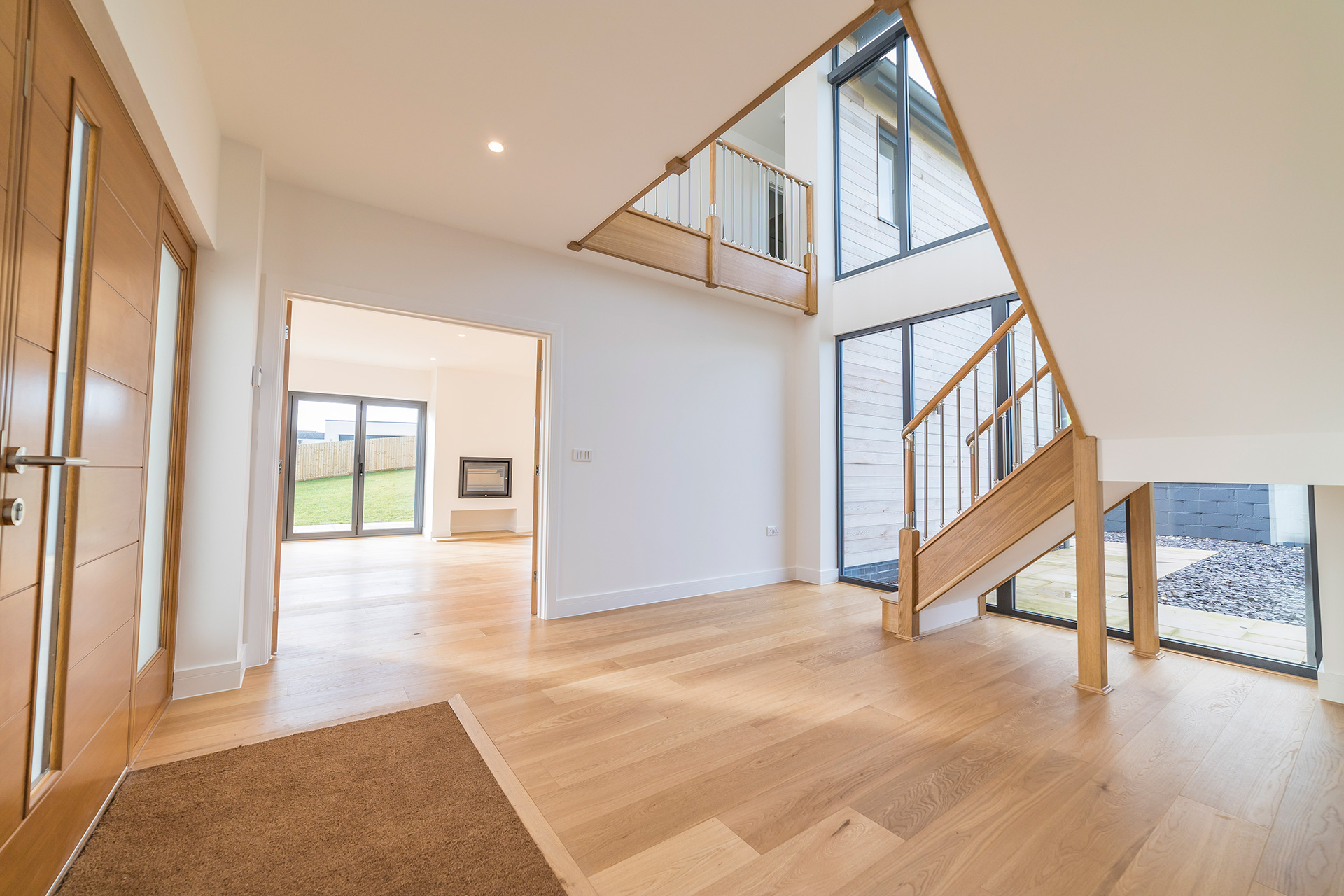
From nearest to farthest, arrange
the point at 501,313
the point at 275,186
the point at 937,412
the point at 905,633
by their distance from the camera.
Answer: the point at 275,186, the point at 905,633, the point at 501,313, the point at 937,412

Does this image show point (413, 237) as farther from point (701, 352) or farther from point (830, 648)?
point (830, 648)

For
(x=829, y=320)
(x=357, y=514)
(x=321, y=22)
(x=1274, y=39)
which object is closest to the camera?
(x=1274, y=39)

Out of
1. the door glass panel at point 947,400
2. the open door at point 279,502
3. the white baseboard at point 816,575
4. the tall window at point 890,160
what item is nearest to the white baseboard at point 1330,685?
the door glass panel at point 947,400

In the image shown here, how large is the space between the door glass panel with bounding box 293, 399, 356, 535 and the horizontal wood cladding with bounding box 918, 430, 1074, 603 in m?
7.90

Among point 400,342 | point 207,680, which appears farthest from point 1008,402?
point 400,342

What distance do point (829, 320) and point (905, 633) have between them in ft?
9.32

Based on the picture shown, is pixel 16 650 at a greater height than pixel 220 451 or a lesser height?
lesser

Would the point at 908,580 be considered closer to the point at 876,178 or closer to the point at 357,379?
the point at 876,178

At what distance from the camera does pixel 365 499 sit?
27.5 ft

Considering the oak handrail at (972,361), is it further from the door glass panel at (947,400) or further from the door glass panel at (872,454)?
the door glass panel at (872,454)

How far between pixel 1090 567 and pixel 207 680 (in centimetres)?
406

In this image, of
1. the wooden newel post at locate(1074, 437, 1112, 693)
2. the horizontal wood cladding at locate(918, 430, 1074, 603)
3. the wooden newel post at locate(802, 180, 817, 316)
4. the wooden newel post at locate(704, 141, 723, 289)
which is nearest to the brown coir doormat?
the wooden newel post at locate(1074, 437, 1112, 693)

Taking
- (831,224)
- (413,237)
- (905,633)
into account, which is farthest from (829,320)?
(413,237)

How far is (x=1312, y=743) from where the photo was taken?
6.83 ft
